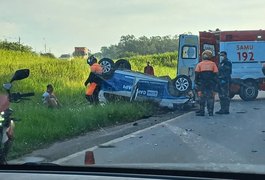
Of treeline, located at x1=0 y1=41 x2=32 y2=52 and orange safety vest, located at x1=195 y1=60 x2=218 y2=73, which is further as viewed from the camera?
treeline, located at x1=0 y1=41 x2=32 y2=52

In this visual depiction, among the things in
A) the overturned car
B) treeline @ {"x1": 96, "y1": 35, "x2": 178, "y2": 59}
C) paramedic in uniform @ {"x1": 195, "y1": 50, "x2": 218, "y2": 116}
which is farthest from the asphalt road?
treeline @ {"x1": 96, "y1": 35, "x2": 178, "y2": 59}

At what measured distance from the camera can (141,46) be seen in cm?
2167

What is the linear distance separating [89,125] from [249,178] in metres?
9.99

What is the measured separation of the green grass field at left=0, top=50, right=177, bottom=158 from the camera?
413 inches

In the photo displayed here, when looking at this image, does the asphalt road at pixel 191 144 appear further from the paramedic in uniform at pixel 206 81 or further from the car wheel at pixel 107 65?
the car wheel at pixel 107 65

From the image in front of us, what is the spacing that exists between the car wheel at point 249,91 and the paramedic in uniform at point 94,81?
6338mm

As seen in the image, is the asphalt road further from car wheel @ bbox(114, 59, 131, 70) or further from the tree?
the tree

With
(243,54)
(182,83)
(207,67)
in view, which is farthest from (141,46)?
(207,67)

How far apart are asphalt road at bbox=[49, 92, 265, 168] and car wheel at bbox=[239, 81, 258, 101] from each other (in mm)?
6377

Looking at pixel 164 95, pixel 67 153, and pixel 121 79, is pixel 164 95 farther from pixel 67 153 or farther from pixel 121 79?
pixel 67 153

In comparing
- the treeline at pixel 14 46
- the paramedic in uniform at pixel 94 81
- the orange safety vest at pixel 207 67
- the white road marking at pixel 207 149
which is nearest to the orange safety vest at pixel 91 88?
the paramedic in uniform at pixel 94 81

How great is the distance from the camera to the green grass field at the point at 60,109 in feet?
34.4

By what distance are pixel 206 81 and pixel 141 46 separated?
7.39 metres

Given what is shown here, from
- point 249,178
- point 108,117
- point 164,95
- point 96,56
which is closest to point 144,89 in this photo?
point 164,95
